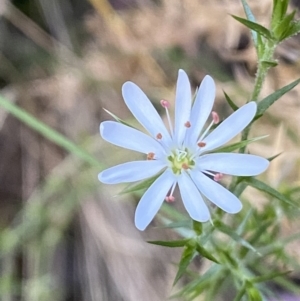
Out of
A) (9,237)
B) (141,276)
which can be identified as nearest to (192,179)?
(141,276)

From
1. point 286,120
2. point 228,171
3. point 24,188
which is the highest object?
point 24,188

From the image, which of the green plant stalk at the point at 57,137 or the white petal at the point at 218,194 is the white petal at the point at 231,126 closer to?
the white petal at the point at 218,194

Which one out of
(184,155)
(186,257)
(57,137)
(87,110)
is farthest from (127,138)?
(87,110)

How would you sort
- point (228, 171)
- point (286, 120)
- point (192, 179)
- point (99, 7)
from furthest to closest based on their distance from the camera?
point (99, 7) < point (286, 120) < point (192, 179) < point (228, 171)

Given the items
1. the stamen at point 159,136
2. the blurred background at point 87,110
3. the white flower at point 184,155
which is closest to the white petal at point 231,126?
the white flower at point 184,155

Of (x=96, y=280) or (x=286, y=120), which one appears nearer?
(x=286, y=120)

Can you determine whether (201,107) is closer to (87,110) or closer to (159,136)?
(159,136)

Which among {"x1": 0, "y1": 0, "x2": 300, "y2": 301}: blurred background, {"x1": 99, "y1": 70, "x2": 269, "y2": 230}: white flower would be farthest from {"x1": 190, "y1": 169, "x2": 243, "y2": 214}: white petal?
{"x1": 0, "y1": 0, "x2": 300, "y2": 301}: blurred background

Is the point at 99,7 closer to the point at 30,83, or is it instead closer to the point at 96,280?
the point at 30,83
